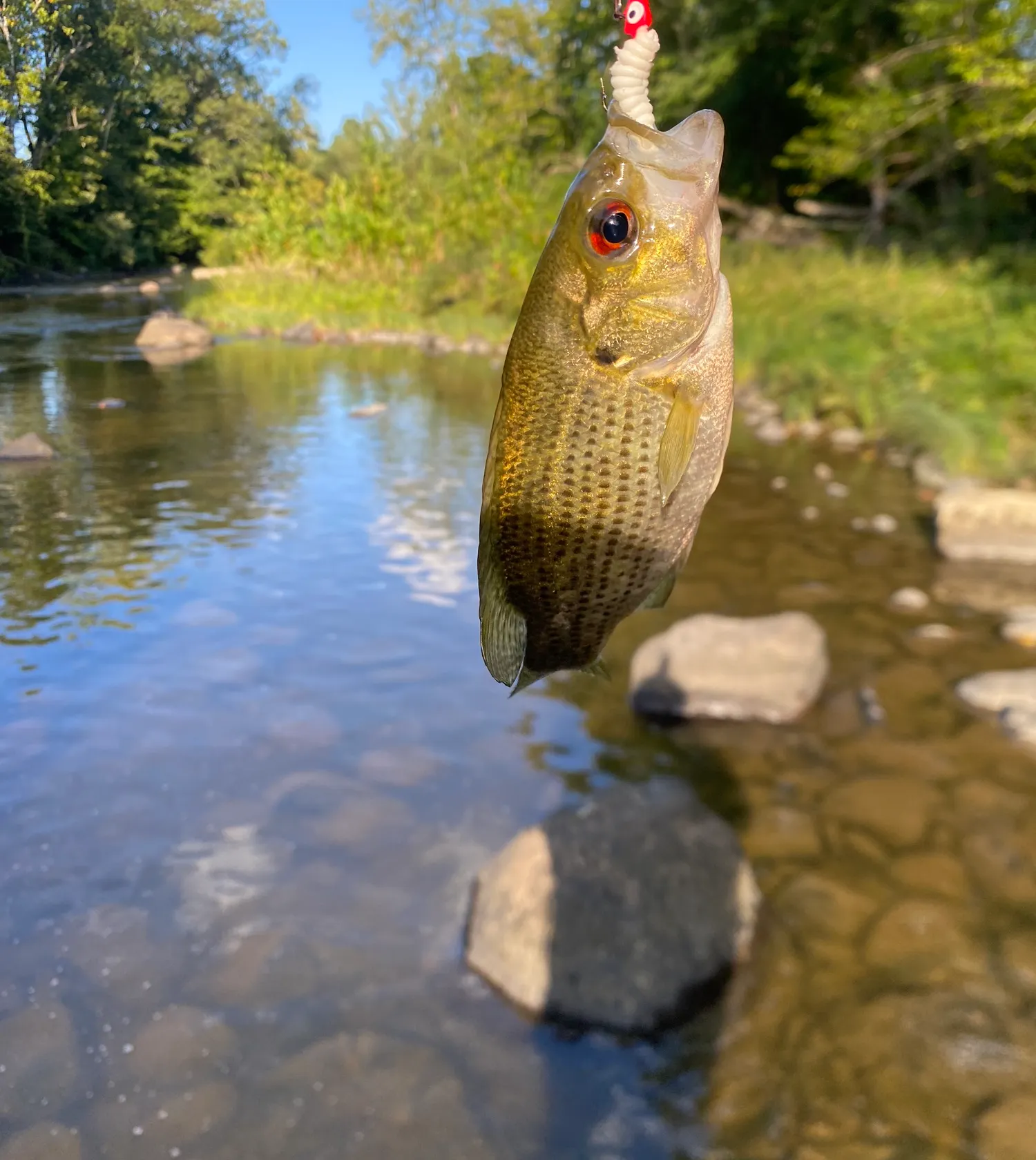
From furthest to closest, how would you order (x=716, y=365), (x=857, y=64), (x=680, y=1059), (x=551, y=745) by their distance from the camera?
(x=857, y=64), (x=551, y=745), (x=680, y=1059), (x=716, y=365)

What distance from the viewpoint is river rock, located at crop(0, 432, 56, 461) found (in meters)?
14.0

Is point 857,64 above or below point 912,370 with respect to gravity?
above

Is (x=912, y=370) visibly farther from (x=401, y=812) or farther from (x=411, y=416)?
(x=401, y=812)

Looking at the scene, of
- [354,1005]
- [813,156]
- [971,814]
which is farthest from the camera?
[813,156]

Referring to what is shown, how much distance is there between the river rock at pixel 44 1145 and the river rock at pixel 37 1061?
92mm

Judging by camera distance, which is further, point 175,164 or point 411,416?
point 175,164

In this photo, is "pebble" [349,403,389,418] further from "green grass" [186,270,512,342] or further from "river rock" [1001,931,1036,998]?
"river rock" [1001,931,1036,998]

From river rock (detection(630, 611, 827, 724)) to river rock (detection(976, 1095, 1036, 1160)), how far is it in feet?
10.7

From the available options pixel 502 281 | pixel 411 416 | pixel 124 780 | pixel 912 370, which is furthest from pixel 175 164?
pixel 124 780

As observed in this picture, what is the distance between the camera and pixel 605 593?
1437 mm

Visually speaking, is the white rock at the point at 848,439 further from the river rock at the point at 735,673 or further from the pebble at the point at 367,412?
the pebble at the point at 367,412

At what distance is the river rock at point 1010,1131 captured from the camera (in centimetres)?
375

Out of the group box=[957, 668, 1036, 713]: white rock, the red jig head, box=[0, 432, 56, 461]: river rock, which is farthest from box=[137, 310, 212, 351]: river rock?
the red jig head

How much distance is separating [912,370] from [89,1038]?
1308 cm
